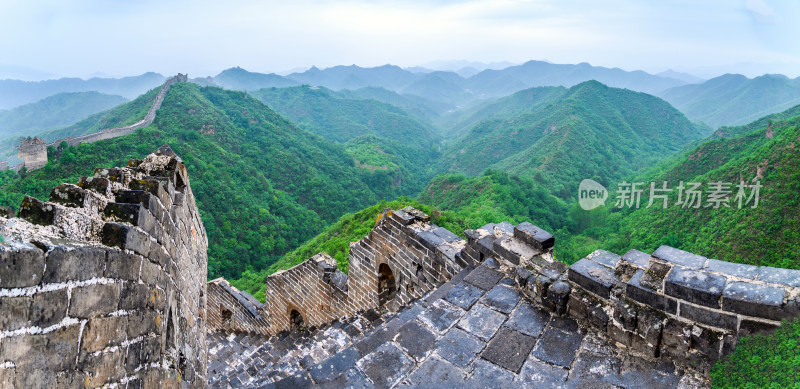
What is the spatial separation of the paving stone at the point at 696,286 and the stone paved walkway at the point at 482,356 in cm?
53

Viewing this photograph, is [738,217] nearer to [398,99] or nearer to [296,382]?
[296,382]

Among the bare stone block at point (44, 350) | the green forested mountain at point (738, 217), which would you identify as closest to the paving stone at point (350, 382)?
the bare stone block at point (44, 350)

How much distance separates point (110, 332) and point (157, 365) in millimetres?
624

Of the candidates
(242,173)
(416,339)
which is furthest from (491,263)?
(242,173)

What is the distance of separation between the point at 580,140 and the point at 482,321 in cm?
4674

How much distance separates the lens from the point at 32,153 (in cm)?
2392

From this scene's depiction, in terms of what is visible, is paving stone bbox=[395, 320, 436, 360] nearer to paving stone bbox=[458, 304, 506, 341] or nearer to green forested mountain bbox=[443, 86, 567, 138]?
paving stone bbox=[458, 304, 506, 341]

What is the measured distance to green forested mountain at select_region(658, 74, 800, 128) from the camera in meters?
86.1

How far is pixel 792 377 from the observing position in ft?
7.76

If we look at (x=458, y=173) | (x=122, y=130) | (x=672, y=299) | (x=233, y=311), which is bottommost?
(x=458, y=173)

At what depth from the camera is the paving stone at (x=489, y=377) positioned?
2943 millimetres

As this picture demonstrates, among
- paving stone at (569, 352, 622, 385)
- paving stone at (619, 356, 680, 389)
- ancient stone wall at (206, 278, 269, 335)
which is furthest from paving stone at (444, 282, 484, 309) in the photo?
ancient stone wall at (206, 278, 269, 335)

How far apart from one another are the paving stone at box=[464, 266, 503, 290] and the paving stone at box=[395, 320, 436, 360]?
917 mm

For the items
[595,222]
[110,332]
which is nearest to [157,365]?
[110,332]
